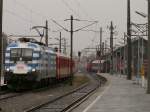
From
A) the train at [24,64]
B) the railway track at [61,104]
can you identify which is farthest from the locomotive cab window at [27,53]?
the railway track at [61,104]

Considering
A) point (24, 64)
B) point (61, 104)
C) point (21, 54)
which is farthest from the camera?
point (21, 54)

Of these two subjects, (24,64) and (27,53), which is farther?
(27,53)

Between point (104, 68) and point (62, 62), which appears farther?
point (104, 68)

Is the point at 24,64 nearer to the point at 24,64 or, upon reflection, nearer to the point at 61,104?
the point at 24,64

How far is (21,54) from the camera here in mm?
37031

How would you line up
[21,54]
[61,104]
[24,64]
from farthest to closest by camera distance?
[21,54], [24,64], [61,104]

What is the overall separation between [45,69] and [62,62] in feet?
46.8

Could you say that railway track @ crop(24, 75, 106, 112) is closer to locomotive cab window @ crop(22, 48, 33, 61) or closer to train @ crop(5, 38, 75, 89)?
train @ crop(5, 38, 75, 89)

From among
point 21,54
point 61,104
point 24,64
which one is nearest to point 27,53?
point 21,54

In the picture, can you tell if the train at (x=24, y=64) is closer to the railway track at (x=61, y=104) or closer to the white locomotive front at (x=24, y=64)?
the white locomotive front at (x=24, y=64)

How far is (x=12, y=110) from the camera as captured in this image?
2214cm

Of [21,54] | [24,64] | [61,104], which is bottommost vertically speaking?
[61,104]

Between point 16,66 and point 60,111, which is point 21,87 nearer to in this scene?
point 16,66

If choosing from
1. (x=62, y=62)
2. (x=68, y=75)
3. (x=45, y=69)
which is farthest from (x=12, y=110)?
(x=68, y=75)
